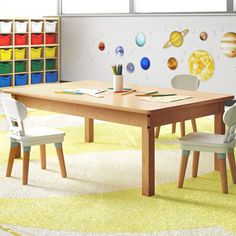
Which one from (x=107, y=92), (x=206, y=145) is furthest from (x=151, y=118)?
(x=107, y=92)

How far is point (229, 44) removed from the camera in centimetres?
756

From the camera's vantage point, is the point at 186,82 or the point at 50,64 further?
the point at 50,64

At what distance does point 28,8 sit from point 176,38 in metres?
3.03

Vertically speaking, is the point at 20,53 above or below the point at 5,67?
above

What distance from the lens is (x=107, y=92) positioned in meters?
4.91

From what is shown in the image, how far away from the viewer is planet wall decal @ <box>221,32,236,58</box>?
24.7 feet

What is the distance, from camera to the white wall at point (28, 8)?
31.7 ft

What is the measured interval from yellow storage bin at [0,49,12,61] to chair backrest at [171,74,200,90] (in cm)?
401

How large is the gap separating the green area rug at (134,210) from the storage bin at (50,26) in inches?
224

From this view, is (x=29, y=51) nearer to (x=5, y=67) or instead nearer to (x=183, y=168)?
(x=5, y=67)

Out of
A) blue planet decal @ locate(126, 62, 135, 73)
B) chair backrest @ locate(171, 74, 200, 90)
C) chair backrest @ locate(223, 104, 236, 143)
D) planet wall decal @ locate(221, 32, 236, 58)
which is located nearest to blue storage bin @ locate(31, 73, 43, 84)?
blue planet decal @ locate(126, 62, 135, 73)

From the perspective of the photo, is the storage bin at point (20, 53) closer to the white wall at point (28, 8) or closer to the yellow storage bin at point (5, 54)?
the yellow storage bin at point (5, 54)

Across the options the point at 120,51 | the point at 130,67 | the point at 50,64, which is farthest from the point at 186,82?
the point at 50,64

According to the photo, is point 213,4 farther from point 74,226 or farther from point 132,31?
point 74,226
